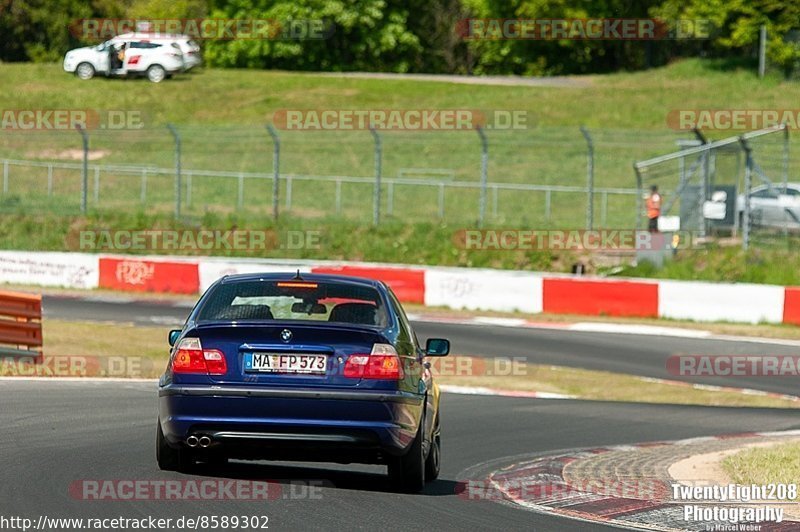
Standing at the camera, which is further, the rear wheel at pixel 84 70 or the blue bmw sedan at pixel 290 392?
the rear wheel at pixel 84 70

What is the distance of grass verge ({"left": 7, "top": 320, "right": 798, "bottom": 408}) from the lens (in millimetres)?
18297

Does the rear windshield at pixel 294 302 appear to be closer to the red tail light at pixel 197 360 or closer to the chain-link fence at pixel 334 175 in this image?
the red tail light at pixel 197 360

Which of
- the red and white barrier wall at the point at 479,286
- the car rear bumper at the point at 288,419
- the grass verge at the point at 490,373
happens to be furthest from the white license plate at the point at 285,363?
the red and white barrier wall at the point at 479,286

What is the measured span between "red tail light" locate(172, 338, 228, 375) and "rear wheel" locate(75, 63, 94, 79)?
176 ft

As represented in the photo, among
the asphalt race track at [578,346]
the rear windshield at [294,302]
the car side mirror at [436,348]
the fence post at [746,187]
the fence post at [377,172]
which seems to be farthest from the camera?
the fence post at [377,172]

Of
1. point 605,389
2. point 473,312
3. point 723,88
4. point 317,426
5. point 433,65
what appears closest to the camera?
point 317,426

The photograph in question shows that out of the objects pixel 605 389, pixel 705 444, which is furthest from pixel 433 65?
pixel 705 444

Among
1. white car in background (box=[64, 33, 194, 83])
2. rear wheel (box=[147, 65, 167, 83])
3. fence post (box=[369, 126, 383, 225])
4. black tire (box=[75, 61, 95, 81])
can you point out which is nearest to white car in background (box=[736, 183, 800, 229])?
fence post (box=[369, 126, 383, 225])

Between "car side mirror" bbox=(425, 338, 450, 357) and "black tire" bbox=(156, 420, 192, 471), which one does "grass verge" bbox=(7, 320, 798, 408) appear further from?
"black tire" bbox=(156, 420, 192, 471)

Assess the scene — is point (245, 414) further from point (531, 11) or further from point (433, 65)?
point (433, 65)

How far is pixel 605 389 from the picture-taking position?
1905 centimetres

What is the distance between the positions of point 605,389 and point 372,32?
5983 centimetres

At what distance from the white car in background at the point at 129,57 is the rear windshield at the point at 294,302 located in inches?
2051

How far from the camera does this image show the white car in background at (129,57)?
6031 centimetres
